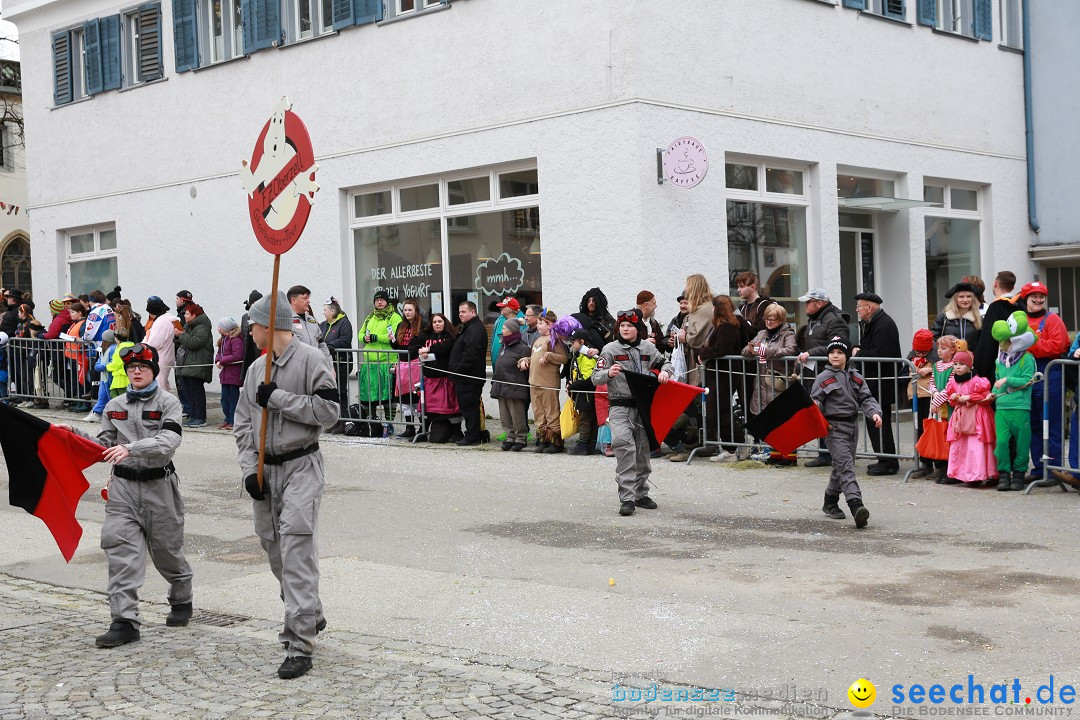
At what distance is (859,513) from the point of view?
9.78 meters

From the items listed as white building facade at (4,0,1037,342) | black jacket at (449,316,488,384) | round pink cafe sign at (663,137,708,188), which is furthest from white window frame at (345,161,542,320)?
black jacket at (449,316,488,384)

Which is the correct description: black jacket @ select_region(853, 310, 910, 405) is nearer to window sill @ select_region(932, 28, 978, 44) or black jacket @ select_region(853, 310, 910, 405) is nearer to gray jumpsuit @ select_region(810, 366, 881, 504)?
gray jumpsuit @ select_region(810, 366, 881, 504)

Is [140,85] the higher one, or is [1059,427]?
[140,85]

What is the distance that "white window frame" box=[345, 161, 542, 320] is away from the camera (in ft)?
56.6

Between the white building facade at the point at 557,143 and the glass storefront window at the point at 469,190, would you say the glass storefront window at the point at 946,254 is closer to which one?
the white building facade at the point at 557,143

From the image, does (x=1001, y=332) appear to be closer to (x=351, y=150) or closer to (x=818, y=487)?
(x=818, y=487)

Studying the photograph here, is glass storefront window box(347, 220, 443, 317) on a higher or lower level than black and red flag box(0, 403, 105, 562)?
higher

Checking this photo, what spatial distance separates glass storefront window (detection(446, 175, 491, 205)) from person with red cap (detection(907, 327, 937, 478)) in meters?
7.13

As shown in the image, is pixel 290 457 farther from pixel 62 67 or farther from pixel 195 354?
pixel 62 67

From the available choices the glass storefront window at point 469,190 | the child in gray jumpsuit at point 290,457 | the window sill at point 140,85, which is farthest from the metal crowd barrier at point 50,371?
the child in gray jumpsuit at point 290,457

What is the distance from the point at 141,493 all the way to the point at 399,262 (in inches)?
462

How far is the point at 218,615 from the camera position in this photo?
7832 millimetres

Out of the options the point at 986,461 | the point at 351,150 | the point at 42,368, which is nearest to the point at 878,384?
the point at 986,461

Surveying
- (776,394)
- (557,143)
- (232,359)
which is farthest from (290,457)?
(557,143)
